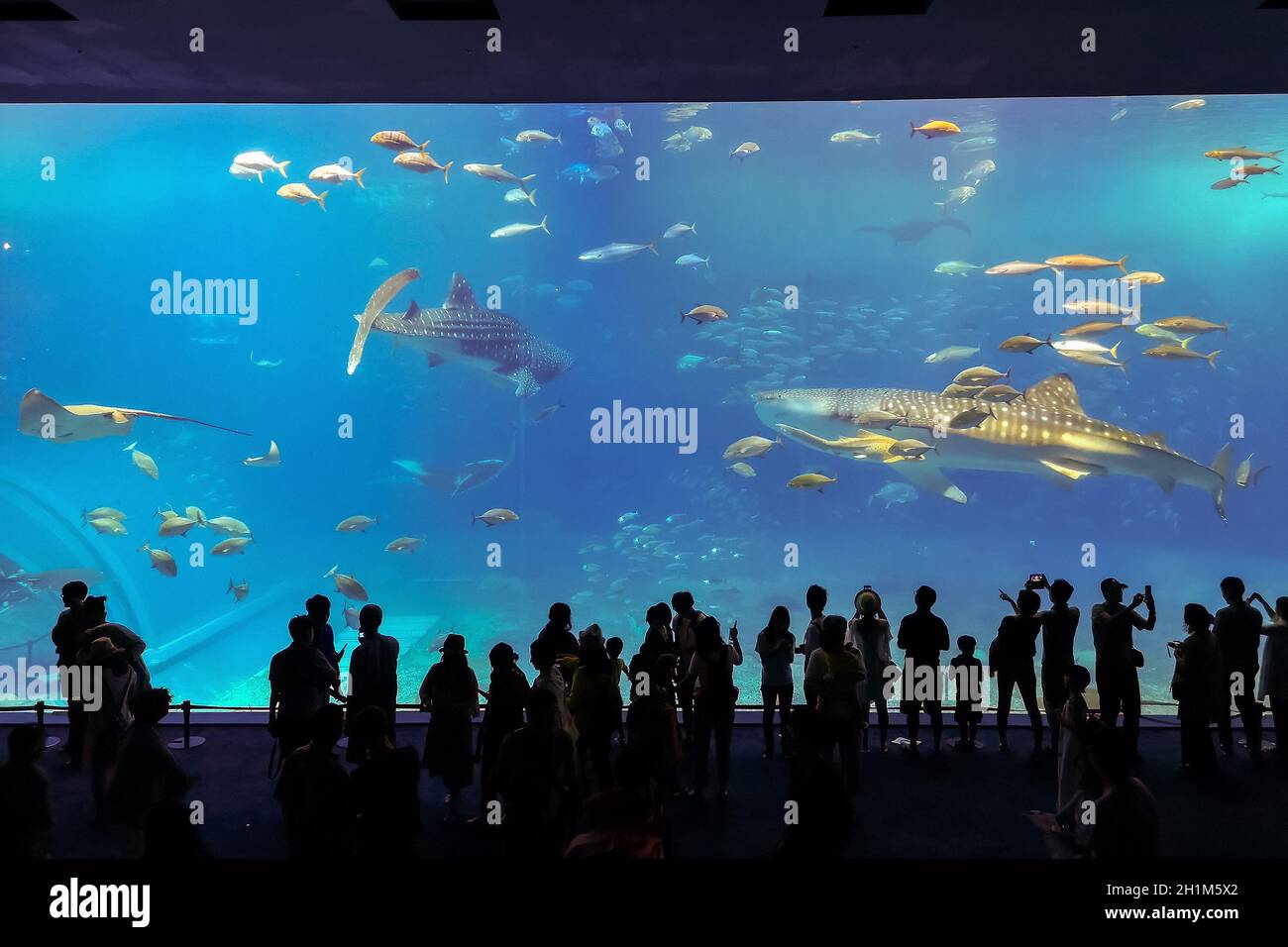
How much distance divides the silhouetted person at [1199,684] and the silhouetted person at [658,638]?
344 centimetres

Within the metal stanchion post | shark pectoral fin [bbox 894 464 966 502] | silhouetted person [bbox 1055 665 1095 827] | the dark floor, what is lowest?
the dark floor

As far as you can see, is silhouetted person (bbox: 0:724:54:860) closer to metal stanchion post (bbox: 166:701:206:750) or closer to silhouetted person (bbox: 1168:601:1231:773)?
metal stanchion post (bbox: 166:701:206:750)

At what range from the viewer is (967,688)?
19.7 ft

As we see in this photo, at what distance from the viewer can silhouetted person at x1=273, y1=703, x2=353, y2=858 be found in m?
3.13

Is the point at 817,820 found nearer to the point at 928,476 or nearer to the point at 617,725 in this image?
the point at 617,725

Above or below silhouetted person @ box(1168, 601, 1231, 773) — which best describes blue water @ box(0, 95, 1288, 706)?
above

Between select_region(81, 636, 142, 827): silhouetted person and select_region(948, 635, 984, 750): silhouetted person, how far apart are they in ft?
17.8

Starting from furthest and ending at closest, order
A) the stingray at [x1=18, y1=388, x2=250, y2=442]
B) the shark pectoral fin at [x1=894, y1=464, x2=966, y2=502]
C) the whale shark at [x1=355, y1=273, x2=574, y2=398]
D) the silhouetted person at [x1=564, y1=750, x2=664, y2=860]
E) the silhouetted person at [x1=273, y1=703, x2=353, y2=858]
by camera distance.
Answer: the whale shark at [x1=355, y1=273, x2=574, y2=398] < the shark pectoral fin at [x1=894, y1=464, x2=966, y2=502] < the stingray at [x1=18, y1=388, x2=250, y2=442] < the silhouetted person at [x1=273, y1=703, x2=353, y2=858] < the silhouetted person at [x1=564, y1=750, x2=664, y2=860]

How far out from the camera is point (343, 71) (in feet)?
20.4

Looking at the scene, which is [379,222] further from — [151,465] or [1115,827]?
[1115,827]

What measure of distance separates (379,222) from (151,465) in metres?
24.6

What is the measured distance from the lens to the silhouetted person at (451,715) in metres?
4.68

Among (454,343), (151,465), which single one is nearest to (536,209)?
(454,343)

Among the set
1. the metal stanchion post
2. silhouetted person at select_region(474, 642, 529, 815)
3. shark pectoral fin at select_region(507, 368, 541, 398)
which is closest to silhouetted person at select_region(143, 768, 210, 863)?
silhouetted person at select_region(474, 642, 529, 815)
